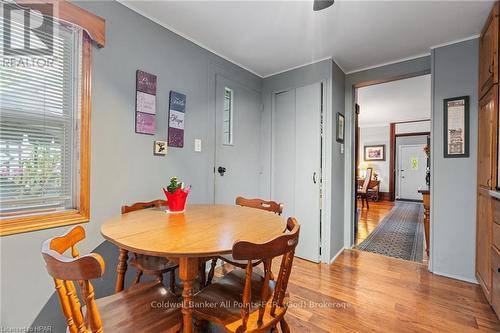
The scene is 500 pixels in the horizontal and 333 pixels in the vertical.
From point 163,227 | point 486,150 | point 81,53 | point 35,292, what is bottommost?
point 35,292

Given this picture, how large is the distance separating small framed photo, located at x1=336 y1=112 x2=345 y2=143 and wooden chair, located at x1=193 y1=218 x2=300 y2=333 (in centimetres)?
204

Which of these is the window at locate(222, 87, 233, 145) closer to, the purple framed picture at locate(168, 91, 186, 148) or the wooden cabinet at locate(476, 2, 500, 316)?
the purple framed picture at locate(168, 91, 186, 148)

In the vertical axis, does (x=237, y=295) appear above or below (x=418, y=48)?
below

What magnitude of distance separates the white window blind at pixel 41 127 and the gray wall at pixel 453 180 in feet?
10.6

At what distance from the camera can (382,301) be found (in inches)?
78.7

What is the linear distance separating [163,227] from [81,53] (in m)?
1.34

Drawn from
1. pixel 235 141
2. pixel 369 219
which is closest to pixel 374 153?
pixel 369 219

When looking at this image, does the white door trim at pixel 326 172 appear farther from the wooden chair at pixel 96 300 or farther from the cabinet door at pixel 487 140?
the wooden chair at pixel 96 300


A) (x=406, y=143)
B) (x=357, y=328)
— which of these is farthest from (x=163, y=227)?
(x=406, y=143)

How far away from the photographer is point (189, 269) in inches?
40.6

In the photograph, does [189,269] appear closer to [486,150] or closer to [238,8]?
[238,8]

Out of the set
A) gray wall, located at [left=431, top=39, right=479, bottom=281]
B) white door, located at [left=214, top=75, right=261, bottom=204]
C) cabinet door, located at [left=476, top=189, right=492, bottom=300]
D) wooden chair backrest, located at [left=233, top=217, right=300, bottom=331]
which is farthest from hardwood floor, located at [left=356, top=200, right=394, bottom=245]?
wooden chair backrest, located at [left=233, top=217, right=300, bottom=331]

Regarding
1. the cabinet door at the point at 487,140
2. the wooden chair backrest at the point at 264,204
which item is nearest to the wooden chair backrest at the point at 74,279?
the wooden chair backrest at the point at 264,204

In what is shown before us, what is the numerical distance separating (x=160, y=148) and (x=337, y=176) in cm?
209
